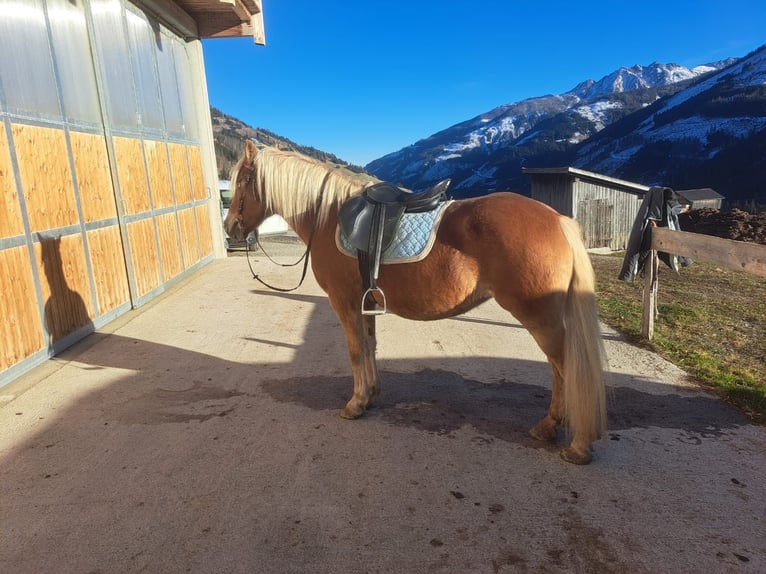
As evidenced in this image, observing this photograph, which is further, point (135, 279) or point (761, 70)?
point (761, 70)

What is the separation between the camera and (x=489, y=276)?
2879 mm

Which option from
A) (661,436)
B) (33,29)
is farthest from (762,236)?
(33,29)

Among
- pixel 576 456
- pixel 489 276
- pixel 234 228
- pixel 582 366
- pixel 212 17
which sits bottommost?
pixel 576 456

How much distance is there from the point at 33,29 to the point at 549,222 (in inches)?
228

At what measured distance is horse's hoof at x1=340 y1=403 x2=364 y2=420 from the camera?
3377 mm

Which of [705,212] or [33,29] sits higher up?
[33,29]

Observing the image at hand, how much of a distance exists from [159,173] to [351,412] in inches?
268

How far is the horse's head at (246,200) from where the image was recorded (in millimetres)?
3578

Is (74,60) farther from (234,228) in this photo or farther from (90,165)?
(234,228)

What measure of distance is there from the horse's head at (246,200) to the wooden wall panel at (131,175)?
3.99 meters

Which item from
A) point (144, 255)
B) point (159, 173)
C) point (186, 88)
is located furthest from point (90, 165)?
point (186, 88)

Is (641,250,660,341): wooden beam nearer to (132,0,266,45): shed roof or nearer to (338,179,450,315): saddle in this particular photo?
(338,179,450,315): saddle

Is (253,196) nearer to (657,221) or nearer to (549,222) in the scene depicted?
(549,222)

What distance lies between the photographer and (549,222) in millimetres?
2818
